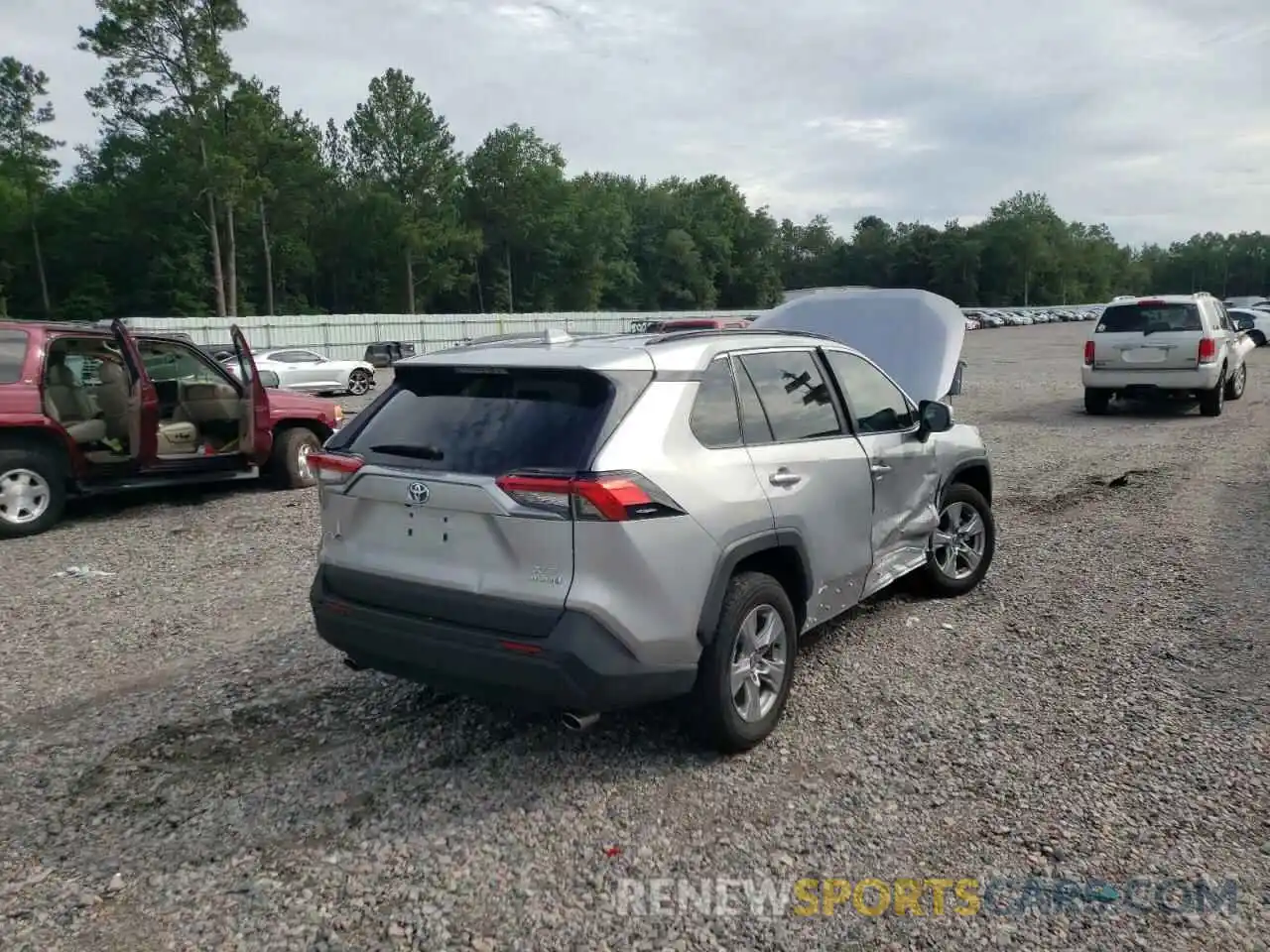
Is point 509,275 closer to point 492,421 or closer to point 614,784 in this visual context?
point 492,421

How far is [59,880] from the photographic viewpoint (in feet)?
10.2

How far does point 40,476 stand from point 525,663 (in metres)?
6.80

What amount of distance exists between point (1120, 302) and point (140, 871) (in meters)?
15.2

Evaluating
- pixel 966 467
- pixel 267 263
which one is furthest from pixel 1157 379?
pixel 267 263

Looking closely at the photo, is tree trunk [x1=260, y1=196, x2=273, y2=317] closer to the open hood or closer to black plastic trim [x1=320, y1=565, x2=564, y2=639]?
the open hood

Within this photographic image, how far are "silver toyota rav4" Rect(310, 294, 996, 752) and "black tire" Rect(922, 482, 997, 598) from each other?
1.52m

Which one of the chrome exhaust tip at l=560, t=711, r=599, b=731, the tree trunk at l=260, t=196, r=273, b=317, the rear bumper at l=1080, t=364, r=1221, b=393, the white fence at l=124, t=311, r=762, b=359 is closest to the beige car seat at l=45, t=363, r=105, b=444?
the chrome exhaust tip at l=560, t=711, r=599, b=731

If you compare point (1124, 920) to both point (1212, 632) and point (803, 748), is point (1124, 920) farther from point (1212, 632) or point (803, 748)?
point (1212, 632)

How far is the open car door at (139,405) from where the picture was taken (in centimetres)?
854

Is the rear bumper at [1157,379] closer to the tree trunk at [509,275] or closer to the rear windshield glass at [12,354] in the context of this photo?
the rear windshield glass at [12,354]

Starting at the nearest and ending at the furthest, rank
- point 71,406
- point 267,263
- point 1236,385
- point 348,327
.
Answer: point 71,406 < point 1236,385 < point 348,327 < point 267,263

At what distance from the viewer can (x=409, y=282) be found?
228 ft

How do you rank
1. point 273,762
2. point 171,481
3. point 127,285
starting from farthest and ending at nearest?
point 127,285
point 171,481
point 273,762

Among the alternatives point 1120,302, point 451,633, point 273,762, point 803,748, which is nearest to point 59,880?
point 273,762
